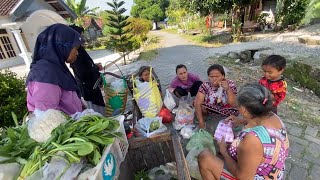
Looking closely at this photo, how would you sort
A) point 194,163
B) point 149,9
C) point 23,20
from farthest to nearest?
point 149,9 < point 23,20 < point 194,163

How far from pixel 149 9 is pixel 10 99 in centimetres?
3853

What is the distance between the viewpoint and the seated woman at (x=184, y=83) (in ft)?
12.4

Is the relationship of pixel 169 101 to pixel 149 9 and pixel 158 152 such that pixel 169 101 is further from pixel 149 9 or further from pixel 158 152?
pixel 149 9

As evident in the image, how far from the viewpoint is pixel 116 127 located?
1.41 m

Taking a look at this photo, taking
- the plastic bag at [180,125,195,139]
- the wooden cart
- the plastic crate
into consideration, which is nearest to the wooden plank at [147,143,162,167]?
the wooden cart

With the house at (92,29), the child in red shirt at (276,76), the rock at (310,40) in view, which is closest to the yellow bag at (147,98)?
the child in red shirt at (276,76)

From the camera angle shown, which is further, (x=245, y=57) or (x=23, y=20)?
(x=23, y=20)

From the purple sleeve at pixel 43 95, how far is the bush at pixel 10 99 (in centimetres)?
242

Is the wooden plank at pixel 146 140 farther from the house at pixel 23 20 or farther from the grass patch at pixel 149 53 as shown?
the house at pixel 23 20

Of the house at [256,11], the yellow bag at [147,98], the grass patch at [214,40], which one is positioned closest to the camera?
the yellow bag at [147,98]

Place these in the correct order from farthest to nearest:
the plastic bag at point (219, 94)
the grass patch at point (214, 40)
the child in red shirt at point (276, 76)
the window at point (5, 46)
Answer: the grass patch at point (214, 40) → the window at point (5, 46) → the plastic bag at point (219, 94) → the child in red shirt at point (276, 76)

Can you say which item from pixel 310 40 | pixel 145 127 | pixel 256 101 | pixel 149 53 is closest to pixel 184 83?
pixel 145 127

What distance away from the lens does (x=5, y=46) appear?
13.1 metres

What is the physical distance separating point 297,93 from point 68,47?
489 centimetres
